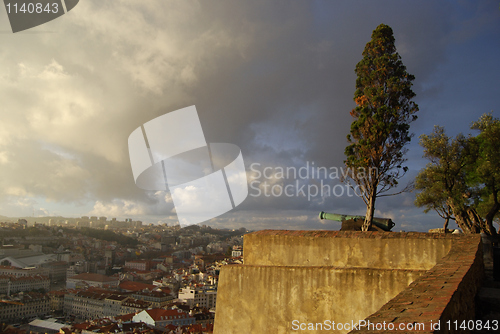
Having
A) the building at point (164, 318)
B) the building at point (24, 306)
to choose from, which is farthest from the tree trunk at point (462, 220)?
the building at point (24, 306)

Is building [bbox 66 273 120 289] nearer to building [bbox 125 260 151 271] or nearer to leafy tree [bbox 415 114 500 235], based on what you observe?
building [bbox 125 260 151 271]

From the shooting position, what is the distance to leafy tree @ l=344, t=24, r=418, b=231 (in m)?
13.2

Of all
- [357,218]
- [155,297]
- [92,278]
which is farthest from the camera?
[92,278]

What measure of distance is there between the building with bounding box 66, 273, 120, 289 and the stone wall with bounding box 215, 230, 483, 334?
56416 mm

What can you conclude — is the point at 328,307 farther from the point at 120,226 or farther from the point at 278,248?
the point at 120,226

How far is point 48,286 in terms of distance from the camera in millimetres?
55844

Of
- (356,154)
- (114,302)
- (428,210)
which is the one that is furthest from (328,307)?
(114,302)

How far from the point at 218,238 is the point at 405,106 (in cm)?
9111

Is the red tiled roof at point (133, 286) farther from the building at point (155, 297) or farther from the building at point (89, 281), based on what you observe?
the building at point (155, 297)

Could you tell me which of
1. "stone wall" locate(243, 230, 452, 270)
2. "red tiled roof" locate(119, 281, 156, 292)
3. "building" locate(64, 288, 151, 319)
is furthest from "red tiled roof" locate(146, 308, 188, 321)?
"stone wall" locate(243, 230, 452, 270)

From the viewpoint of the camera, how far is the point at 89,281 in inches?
2375

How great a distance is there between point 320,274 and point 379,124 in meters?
7.84

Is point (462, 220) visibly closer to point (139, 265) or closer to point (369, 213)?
point (369, 213)

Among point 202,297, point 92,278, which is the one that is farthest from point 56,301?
point 202,297
